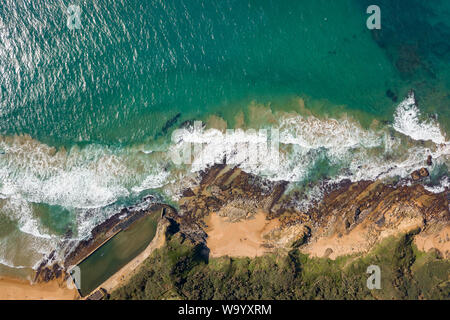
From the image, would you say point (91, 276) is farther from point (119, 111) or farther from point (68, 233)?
point (119, 111)

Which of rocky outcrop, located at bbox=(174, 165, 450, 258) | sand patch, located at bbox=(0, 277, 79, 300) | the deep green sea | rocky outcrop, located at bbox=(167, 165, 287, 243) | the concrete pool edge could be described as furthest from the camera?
the deep green sea

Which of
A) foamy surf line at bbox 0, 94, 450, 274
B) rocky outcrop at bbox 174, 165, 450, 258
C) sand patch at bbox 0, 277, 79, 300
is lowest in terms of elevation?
sand patch at bbox 0, 277, 79, 300

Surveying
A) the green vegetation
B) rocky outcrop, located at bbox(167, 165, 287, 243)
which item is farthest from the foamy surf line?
the green vegetation

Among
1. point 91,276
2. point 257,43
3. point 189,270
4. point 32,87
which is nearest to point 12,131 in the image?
point 32,87

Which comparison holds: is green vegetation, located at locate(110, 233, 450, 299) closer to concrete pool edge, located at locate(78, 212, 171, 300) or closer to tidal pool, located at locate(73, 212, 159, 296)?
concrete pool edge, located at locate(78, 212, 171, 300)
